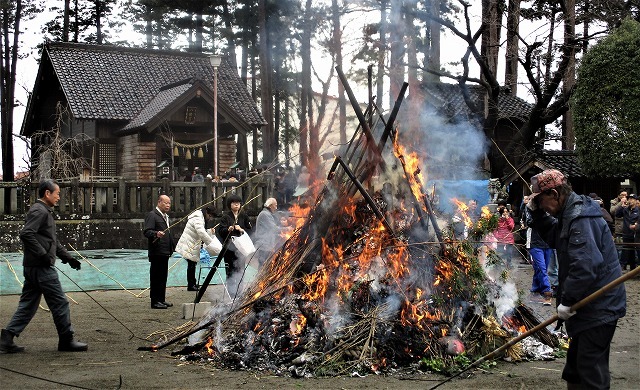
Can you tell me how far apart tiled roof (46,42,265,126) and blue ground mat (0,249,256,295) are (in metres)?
13.2

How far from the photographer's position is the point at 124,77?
3148cm

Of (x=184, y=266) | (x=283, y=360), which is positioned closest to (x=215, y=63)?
(x=184, y=266)

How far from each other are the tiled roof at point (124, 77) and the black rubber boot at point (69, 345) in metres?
21.1

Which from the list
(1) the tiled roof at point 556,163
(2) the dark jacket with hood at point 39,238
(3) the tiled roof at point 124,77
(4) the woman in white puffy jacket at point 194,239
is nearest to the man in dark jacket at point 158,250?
(4) the woman in white puffy jacket at point 194,239

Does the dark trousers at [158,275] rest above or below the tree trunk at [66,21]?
below

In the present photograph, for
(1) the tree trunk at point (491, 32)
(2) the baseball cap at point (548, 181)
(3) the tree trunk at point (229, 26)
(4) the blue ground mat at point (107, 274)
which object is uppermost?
(3) the tree trunk at point (229, 26)

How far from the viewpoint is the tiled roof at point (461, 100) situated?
1134 inches

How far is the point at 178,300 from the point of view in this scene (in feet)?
41.5

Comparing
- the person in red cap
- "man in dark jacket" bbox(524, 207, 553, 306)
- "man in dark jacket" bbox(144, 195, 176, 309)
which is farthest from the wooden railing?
the person in red cap

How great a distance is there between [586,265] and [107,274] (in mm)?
11333

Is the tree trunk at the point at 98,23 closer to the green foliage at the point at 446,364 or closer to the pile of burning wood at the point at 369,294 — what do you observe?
the pile of burning wood at the point at 369,294

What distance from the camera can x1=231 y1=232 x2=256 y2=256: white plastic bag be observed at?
1163 cm

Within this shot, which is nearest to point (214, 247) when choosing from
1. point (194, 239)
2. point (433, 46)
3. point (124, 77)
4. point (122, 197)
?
point (194, 239)

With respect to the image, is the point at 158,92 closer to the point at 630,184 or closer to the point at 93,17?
the point at 93,17
